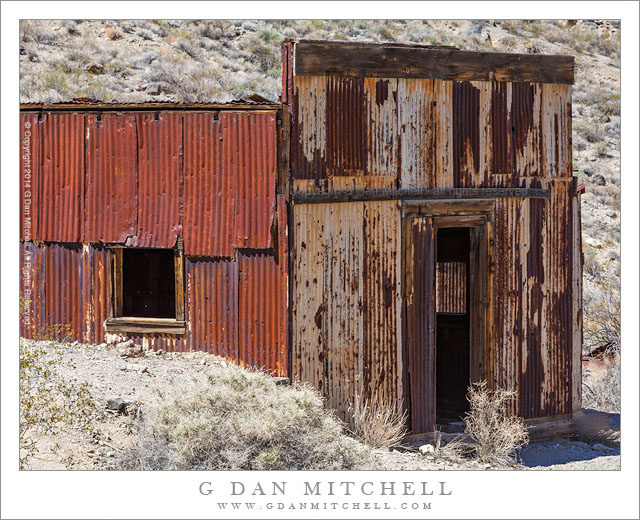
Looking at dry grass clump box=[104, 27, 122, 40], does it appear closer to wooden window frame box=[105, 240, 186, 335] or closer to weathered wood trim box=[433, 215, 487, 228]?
wooden window frame box=[105, 240, 186, 335]

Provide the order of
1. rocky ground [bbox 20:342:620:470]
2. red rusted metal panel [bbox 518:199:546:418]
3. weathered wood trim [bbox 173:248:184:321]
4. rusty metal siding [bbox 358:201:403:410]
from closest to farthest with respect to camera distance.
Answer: rocky ground [bbox 20:342:620:470]
rusty metal siding [bbox 358:201:403:410]
weathered wood trim [bbox 173:248:184:321]
red rusted metal panel [bbox 518:199:546:418]

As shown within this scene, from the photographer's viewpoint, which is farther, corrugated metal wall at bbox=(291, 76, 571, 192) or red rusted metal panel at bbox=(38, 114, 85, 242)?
red rusted metal panel at bbox=(38, 114, 85, 242)

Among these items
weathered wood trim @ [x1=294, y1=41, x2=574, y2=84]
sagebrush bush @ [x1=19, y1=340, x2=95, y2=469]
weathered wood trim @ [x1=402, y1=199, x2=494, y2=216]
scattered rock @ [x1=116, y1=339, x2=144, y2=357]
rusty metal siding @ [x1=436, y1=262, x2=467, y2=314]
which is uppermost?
weathered wood trim @ [x1=294, y1=41, x2=574, y2=84]

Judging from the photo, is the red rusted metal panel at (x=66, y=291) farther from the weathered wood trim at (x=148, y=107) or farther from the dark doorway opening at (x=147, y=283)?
the dark doorway opening at (x=147, y=283)

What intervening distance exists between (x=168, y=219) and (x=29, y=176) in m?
2.00

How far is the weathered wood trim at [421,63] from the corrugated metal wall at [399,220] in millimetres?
93

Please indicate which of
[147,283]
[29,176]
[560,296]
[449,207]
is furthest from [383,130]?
[147,283]

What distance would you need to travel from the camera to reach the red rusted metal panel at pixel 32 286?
412 inches

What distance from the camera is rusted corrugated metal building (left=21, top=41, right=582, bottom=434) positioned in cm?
930

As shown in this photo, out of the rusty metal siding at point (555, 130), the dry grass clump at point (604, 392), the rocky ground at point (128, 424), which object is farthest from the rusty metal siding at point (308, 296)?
the dry grass clump at point (604, 392)

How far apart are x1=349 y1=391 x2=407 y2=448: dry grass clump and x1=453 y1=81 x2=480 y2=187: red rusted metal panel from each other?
277 cm

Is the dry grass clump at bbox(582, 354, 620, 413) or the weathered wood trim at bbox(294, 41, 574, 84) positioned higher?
the weathered wood trim at bbox(294, 41, 574, 84)

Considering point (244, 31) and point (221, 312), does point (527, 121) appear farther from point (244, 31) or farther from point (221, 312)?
point (244, 31)

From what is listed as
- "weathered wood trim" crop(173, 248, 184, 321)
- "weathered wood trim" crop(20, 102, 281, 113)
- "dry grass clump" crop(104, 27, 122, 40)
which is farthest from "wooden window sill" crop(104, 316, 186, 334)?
"dry grass clump" crop(104, 27, 122, 40)
